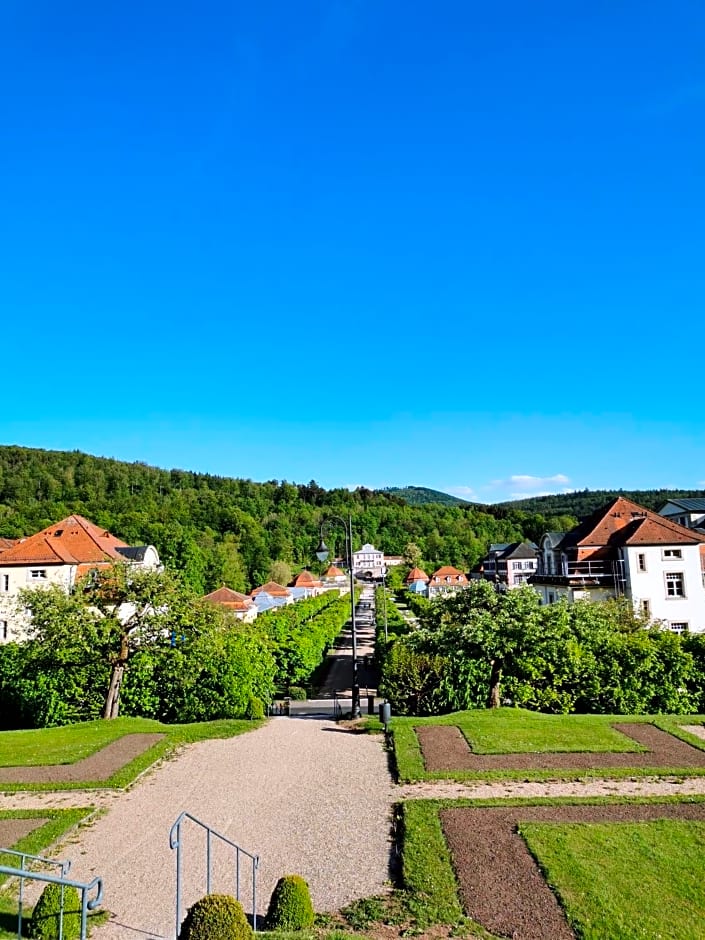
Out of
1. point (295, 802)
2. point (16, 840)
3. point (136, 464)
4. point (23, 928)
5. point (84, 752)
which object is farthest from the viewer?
point (136, 464)

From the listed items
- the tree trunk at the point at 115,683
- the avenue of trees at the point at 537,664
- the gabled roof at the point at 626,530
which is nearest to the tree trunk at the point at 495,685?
the avenue of trees at the point at 537,664

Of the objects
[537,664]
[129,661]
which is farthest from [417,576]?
[129,661]

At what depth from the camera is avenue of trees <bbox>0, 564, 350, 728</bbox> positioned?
65.6ft

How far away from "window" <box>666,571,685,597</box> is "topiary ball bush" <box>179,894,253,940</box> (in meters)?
32.7

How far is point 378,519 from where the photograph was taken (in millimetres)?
171000

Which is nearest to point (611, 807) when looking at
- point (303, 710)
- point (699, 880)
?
point (699, 880)

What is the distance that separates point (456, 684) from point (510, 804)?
358 inches

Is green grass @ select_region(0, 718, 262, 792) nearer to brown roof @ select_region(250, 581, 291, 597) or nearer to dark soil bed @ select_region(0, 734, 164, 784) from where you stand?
dark soil bed @ select_region(0, 734, 164, 784)

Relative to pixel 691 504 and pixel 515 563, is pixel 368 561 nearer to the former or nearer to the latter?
pixel 515 563

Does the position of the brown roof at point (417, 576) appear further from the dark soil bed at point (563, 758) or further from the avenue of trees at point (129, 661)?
the dark soil bed at point (563, 758)

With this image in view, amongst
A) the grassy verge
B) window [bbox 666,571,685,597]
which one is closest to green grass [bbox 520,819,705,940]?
the grassy verge

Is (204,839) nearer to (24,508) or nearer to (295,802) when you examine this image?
(295,802)

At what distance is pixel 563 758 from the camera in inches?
584

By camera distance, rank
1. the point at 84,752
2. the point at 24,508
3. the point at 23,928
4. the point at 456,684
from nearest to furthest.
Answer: the point at 23,928
the point at 84,752
the point at 456,684
the point at 24,508
